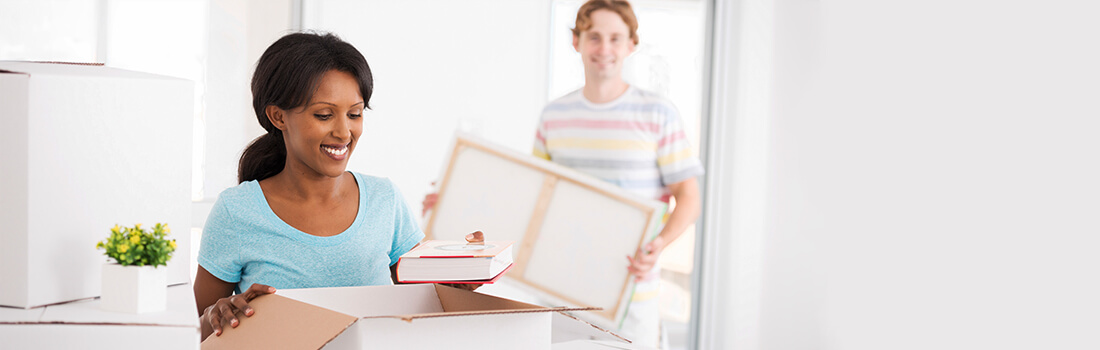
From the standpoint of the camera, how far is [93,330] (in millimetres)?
599

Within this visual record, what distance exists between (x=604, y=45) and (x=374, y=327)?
1997 millimetres

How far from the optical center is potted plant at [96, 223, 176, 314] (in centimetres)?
63

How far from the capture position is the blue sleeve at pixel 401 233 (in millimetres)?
1250

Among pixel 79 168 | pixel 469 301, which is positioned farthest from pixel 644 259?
pixel 79 168

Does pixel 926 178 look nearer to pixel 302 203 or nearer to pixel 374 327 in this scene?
pixel 302 203

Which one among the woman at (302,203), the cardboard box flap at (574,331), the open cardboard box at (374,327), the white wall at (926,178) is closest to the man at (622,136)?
the white wall at (926,178)

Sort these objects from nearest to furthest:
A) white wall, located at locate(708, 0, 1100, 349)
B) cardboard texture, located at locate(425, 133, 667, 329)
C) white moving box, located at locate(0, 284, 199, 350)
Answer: white moving box, located at locate(0, 284, 199, 350) < white wall, located at locate(708, 0, 1100, 349) < cardboard texture, located at locate(425, 133, 667, 329)

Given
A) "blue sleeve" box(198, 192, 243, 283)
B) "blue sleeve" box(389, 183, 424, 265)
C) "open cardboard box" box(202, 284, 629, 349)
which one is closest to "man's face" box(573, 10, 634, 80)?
"blue sleeve" box(389, 183, 424, 265)

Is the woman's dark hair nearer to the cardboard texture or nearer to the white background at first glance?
the cardboard texture

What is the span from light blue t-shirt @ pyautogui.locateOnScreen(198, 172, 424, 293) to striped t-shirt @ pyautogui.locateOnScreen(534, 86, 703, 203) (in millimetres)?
1387

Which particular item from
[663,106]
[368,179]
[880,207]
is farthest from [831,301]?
[368,179]

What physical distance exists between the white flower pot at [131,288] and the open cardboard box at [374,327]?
0.11 meters

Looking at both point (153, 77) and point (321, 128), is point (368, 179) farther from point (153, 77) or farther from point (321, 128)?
point (153, 77)

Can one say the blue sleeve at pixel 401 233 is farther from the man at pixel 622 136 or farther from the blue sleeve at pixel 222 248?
the man at pixel 622 136
